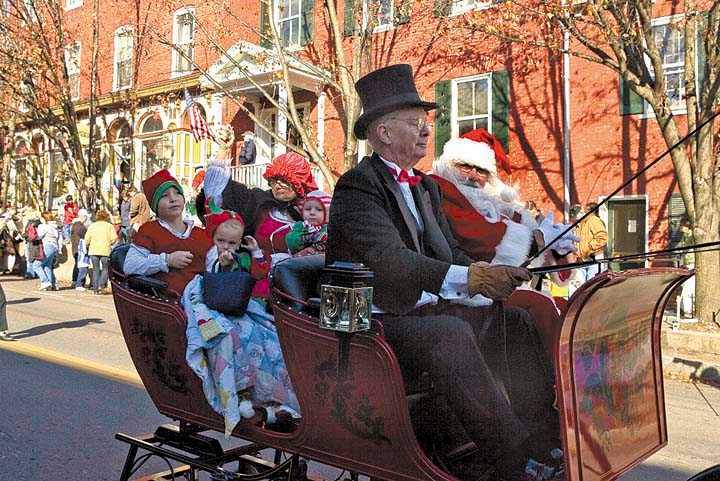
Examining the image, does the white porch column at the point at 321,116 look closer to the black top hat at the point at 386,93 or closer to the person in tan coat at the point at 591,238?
the person in tan coat at the point at 591,238

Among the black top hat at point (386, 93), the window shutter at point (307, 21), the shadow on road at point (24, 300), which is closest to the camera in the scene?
the black top hat at point (386, 93)

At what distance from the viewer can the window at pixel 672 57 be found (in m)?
13.3

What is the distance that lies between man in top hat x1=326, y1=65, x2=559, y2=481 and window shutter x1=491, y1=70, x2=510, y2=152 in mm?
12540

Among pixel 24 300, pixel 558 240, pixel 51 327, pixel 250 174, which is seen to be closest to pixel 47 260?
pixel 24 300

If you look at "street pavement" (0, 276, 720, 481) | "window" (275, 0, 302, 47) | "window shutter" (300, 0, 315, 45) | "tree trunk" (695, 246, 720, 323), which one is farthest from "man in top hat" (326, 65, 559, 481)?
"window" (275, 0, 302, 47)

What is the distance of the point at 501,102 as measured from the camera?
15.7 metres

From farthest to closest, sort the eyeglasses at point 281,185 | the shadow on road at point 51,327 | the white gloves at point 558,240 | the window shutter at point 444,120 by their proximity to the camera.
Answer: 1. the window shutter at point 444,120
2. the shadow on road at point 51,327
3. the eyeglasses at point 281,185
4. the white gloves at point 558,240

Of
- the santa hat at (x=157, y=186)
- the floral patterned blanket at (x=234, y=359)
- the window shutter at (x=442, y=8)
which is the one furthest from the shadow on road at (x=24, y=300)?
the floral patterned blanket at (x=234, y=359)

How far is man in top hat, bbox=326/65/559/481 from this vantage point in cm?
272

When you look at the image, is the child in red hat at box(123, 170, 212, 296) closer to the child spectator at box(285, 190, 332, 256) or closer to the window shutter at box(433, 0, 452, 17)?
the child spectator at box(285, 190, 332, 256)

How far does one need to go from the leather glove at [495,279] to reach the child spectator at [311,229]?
156 centimetres

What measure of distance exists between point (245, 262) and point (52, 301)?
12.0m

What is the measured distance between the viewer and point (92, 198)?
68.7 feet

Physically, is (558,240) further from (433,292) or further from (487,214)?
(433,292)
